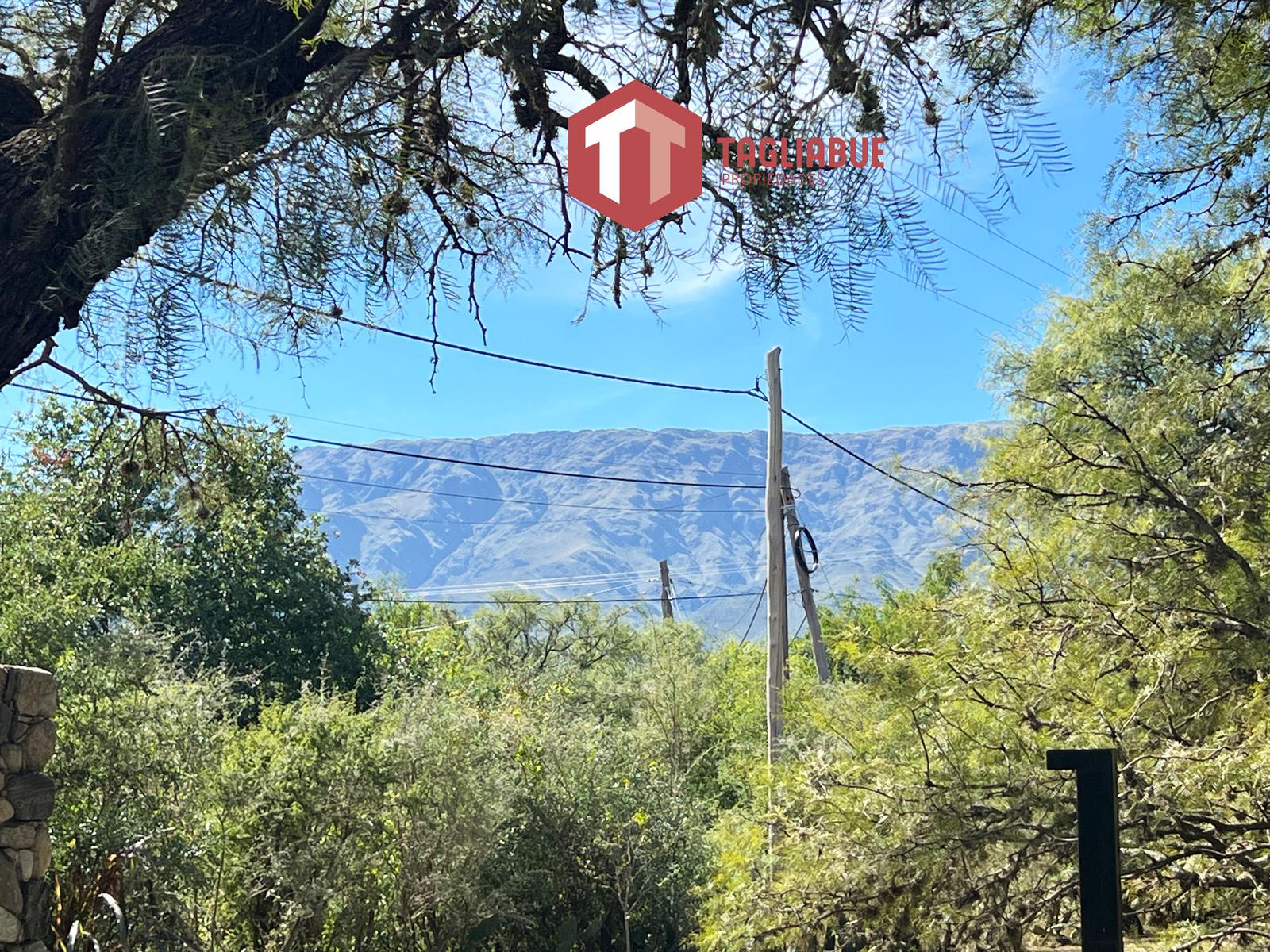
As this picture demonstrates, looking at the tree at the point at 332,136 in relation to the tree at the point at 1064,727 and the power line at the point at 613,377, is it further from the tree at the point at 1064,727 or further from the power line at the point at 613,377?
the power line at the point at 613,377

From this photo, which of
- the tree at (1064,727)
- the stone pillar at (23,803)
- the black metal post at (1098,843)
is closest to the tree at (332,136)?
the black metal post at (1098,843)

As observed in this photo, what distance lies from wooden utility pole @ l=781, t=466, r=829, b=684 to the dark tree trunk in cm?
935

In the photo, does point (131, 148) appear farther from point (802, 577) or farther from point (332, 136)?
point (802, 577)

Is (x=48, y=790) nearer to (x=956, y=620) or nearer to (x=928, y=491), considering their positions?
(x=956, y=620)

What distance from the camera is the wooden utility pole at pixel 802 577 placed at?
39.5ft

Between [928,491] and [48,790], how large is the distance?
541cm

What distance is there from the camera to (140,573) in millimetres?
13891

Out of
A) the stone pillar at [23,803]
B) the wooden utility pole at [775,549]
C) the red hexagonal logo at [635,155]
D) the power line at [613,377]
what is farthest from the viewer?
the power line at [613,377]

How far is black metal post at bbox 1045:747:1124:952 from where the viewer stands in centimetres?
254

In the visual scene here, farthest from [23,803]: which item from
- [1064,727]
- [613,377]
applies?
[613,377]

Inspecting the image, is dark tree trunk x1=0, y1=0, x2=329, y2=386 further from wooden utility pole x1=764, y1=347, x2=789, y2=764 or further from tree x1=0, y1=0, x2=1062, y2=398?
wooden utility pole x1=764, y1=347, x2=789, y2=764

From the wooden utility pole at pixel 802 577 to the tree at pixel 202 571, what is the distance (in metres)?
4.84

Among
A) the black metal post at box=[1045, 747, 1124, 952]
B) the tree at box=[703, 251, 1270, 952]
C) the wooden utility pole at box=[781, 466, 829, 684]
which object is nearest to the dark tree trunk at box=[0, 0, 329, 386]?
the black metal post at box=[1045, 747, 1124, 952]

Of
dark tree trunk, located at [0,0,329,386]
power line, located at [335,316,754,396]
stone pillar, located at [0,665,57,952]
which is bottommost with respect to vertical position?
stone pillar, located at [0,665,57,952]
